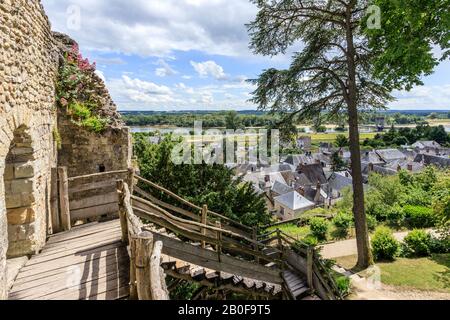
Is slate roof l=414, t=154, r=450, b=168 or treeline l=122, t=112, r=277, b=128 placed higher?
treeline l=122, t=112, r=277, b=128

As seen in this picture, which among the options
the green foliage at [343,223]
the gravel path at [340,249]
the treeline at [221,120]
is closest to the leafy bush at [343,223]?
the green foliage at [343,223]

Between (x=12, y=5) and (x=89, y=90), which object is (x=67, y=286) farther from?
(x=89, y=90)

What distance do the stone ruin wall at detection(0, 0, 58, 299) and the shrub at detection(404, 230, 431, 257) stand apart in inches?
590

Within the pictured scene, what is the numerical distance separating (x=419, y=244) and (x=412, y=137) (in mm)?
95597

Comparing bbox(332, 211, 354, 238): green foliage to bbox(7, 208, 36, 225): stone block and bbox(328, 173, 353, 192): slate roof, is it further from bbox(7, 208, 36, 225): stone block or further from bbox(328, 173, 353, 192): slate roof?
bbox(328, 173, 353, 192): slate roof

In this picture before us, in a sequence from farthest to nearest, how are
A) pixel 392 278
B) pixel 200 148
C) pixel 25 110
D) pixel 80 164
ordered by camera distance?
pixel 200 148 < pixel 392 278 < pixel 80 164 < pixel 25 110

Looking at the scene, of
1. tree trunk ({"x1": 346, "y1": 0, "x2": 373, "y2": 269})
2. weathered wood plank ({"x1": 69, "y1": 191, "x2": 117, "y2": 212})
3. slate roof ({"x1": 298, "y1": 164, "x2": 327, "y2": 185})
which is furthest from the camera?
slate roof ({"x1": 298, "y1": 164, "x2": 327, "y2": 185})

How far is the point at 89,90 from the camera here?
807 cm

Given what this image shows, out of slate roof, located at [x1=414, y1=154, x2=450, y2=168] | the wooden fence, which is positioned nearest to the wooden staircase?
the wooden fence

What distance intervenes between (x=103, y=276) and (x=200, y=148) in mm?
8945

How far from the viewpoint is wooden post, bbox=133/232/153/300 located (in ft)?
9.66

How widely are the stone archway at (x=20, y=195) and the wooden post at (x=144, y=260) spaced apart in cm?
321

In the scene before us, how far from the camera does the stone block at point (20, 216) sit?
501 centimetres
